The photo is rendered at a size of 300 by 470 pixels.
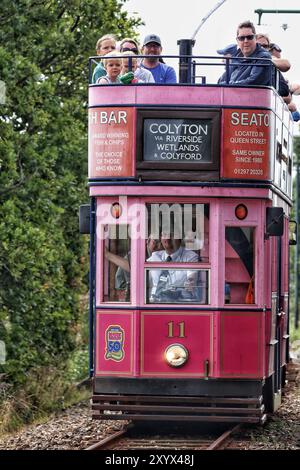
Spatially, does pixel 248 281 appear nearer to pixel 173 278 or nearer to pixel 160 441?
pixel 173 278

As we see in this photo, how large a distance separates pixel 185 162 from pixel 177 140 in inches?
10.1

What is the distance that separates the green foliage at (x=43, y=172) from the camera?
68.4 ft

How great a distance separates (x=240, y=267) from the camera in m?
15.1

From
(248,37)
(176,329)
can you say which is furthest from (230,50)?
(176,329)

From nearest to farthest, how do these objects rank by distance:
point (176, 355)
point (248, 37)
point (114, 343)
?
point (176, 355)
point (114, 343)
point (248, 37)

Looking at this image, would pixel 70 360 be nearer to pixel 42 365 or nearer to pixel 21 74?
pixel 42 365

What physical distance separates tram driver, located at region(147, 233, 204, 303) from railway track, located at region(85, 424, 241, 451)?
1514mm

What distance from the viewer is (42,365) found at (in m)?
22.3

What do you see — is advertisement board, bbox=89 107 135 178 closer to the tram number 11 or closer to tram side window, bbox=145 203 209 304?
tram side window, bbox=145 203 209 304

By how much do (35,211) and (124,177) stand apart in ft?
23.2

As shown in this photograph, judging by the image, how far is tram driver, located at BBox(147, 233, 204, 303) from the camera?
585 inches

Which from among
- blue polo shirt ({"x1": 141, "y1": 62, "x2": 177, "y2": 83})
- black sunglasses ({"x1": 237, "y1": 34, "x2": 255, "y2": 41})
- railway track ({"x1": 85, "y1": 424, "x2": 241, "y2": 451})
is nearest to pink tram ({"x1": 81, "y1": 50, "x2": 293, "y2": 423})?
railway track ({"x1": 85, "y1": 424, "x2": 241, "y2": 451})

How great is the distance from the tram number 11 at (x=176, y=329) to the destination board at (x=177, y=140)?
1.74 metres
